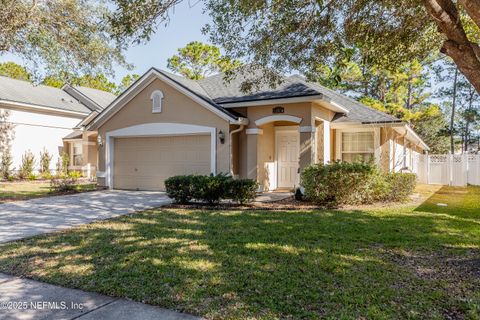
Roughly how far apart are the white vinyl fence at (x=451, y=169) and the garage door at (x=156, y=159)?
14.6 meters

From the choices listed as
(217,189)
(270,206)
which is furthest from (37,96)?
(270,206)

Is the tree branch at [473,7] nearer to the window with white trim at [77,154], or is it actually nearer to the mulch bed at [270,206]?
the mulch bed at [270,206]

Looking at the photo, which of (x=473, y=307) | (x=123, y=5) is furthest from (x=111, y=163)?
(x=473, y=307)

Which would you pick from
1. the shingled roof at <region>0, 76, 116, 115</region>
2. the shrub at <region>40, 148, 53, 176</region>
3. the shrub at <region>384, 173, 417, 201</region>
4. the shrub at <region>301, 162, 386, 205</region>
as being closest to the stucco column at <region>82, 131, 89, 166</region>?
the shrub at <region>40, 148, 53, 176</region>

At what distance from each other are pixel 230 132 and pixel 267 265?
29.3 ft

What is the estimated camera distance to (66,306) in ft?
12.5

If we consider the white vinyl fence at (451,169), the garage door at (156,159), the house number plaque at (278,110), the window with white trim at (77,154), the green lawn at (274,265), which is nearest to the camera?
the green lawn at (274,265)

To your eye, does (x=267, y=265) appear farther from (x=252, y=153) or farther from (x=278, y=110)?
(x=278, y=110)

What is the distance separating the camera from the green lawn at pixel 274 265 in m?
3.78

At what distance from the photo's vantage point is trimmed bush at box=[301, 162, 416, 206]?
34.4 ft

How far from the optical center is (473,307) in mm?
3654

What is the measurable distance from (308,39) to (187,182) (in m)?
5.57

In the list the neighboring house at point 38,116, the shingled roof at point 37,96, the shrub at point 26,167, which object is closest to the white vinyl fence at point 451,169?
the neighboring house at point 38,116

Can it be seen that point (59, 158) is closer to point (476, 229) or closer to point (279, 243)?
point (279, 243)
